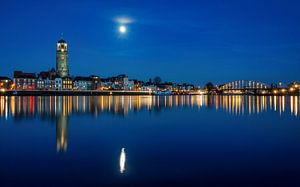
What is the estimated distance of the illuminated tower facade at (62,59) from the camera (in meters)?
174

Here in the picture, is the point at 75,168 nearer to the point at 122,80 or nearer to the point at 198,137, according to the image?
the point at 198,137

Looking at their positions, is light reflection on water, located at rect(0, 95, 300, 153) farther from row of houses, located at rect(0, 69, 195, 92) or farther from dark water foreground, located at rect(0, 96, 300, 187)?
row of houses, located at rect(0, 69, 195, 92)

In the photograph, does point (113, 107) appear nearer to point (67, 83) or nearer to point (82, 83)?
point (67, 83)

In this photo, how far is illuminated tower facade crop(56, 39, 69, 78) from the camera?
174 m

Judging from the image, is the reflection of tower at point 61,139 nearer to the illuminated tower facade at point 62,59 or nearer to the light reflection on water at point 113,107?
the light reflection on water at point 113,107

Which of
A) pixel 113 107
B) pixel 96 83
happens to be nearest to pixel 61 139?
pixel 113 107

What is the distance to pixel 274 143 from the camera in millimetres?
15289

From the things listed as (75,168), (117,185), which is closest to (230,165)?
(117,185)

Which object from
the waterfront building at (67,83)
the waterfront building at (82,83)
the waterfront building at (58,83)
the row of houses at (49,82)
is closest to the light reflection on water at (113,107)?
the row of houses at (49,82)

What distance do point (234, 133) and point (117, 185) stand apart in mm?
11488

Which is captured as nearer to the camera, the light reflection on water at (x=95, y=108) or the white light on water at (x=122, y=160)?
the white light on water at (x=122, y=160)

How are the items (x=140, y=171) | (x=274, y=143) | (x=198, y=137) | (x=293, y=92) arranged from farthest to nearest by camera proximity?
(x=293, y=92) → (x=198, y=137) → (x=274, y=143) → (x=140, y=171)

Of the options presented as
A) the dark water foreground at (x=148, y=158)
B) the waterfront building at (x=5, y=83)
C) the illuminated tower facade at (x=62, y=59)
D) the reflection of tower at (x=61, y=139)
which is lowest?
the dark water foreground at (x=148, y=158)

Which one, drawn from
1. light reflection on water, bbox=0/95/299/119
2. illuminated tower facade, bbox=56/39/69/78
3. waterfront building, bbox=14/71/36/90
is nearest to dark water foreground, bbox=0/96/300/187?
light reflection on water, bbox=0/95/299/119
